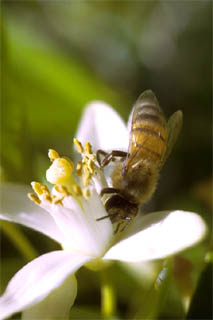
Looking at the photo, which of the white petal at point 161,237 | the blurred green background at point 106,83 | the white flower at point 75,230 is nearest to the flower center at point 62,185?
the white flower at point 75,230

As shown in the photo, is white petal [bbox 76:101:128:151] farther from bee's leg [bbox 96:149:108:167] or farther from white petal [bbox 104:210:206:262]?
white petal [bbox 104:210:206:262]

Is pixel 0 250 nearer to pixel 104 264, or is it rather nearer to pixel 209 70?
pixel 104 264

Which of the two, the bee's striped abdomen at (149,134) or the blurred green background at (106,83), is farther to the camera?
the blurred green background at (106,83)

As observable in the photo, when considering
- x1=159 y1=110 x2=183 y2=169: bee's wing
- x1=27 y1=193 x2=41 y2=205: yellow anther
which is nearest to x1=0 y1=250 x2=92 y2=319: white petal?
x1=27 y1=193 x2=41 y2=205: yellow anther

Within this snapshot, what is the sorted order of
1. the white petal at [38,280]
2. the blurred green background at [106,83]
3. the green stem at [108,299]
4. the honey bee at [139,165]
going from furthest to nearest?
the blurred green background at [106,83] < the green stem at [108,299] < the honey bee at [139,165] < the white petal at [38,280]

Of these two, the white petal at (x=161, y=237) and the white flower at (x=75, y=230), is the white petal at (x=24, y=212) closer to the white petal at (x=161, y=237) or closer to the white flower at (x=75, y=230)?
the white flower at (x=75, y=230)

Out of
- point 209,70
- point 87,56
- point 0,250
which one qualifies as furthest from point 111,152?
point 87,56

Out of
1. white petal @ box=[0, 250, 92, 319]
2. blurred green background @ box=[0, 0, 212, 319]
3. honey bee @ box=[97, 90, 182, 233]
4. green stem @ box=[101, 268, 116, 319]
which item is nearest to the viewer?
white petal @ box=[0, 250, 92, 319]
